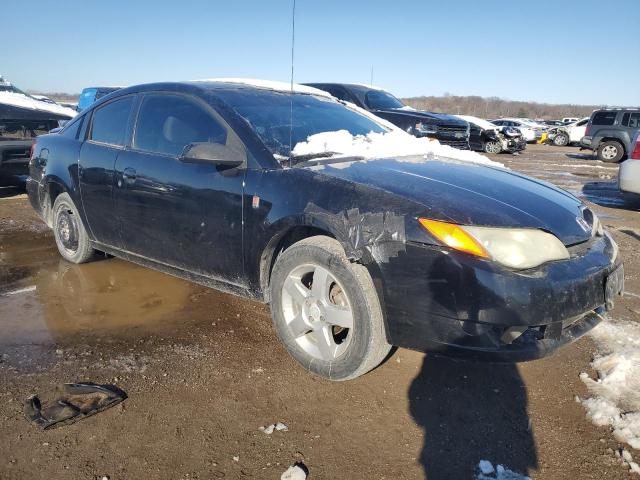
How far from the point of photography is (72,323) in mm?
3266

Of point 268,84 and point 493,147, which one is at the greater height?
point 268,84

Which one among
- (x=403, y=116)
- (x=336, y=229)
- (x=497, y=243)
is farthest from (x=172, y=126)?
(x=403, y=116)

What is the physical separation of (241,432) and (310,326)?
0.67 m

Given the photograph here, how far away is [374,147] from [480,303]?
1530 millimetres

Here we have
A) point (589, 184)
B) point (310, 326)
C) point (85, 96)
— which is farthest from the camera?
point (85, 96)

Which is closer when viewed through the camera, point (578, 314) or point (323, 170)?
point (578, 314)

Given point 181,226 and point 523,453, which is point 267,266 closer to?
point 181,226

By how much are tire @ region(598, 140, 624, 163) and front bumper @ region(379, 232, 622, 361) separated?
16.1m

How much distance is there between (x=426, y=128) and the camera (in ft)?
33.2

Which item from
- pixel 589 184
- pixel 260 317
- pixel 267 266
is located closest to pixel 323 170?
Result: pixel 267 266

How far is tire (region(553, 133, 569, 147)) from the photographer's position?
24.5m

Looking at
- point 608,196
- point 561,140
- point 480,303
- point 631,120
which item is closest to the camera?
point 480,303

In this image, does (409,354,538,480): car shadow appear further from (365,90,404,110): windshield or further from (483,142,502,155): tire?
(483,142,502,155): tire

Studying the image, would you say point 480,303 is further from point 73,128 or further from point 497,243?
point 73,128
